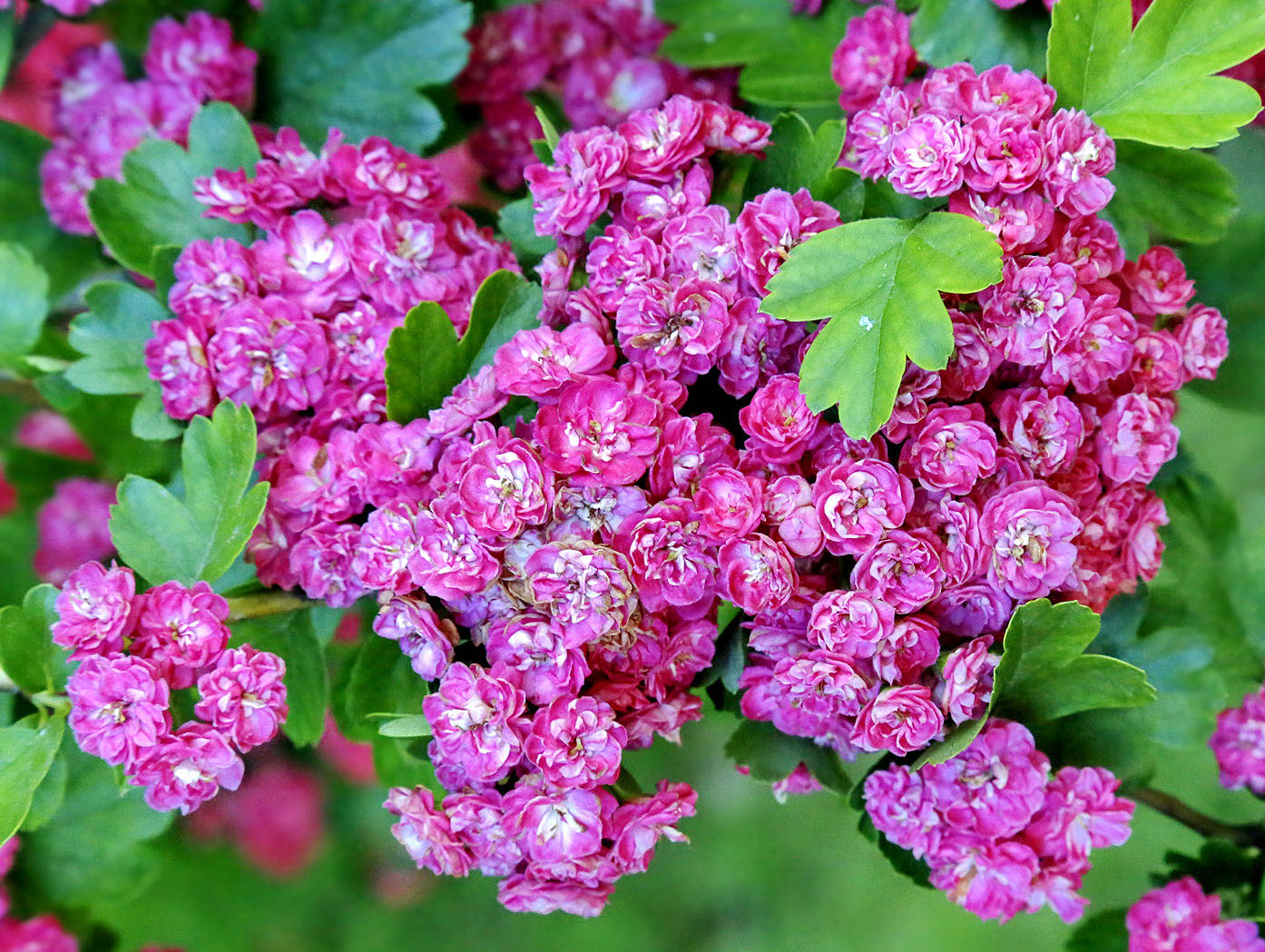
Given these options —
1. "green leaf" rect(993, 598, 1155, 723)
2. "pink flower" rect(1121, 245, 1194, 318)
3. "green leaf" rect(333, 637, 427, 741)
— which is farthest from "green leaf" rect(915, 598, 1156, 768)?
"green leaf" rect(333, 637, 427, 741)

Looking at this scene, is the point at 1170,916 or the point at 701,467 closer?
the point at 701,467

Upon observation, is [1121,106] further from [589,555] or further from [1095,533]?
[589,555]

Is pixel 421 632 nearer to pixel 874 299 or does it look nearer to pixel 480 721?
pixel 480 721

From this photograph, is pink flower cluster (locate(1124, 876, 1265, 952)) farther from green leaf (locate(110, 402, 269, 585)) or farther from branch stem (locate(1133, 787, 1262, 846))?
green leaf (locate(110, 402, 269, 585))

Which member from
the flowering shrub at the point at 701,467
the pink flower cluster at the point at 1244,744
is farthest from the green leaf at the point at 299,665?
the pink flower cluster at the point at 1244,744

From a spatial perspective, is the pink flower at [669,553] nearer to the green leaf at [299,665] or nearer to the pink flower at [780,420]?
the pink flower at [780,420]

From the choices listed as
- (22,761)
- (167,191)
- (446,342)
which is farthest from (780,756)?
(167,191)
